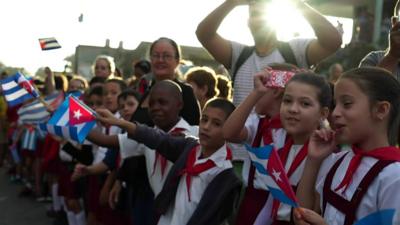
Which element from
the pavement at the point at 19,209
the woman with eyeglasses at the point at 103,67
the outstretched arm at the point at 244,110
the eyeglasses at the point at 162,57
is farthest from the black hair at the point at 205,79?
the pavement at the point at 19,209

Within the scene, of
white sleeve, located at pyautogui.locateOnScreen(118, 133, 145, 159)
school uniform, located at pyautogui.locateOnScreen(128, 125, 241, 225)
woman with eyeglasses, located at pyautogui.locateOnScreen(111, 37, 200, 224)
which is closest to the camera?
school uniform, located at pyautogui.locateOnScreen(128, 125, 241, 225)

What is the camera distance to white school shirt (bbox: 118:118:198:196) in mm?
3957

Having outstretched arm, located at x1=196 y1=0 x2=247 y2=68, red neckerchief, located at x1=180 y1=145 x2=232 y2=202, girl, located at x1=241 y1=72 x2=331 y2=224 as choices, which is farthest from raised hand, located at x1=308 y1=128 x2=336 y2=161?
outstretched arm, located at x1=196 y1=0 x2=247 y2=68

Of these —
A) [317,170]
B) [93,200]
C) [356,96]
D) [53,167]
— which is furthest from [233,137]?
[53,167]

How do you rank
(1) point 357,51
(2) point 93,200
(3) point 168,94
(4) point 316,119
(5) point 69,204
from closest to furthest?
1. (4) point 316,119
2. (3) point 168,94
3. (2) point 93,200
4. (5) point 69,204
5. (1) point 357,51

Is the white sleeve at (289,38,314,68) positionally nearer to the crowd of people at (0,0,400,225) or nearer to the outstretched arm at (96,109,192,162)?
the crowd of people at (0,0,400,225)

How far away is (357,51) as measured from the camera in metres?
14.5

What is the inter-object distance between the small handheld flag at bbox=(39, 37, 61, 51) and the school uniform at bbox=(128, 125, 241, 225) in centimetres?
266

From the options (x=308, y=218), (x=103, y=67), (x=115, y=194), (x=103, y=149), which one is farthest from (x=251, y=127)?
(x=103, y=67)

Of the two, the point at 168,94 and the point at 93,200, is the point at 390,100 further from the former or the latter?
the point at 93,200

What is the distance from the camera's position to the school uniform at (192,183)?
3.35 m

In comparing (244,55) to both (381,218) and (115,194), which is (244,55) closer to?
(115,194)

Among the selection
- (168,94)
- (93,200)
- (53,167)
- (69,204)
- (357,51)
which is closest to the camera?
(168,94)

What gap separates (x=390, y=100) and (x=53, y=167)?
6.66m
